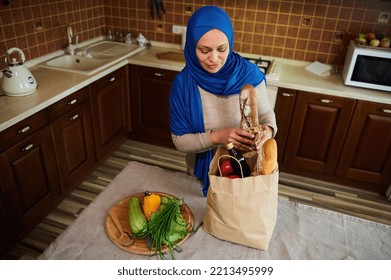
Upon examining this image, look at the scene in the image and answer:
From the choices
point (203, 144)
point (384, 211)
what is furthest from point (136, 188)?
point (384, 211)

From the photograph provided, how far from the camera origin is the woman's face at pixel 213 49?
1.02 meters

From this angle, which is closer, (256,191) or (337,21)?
(256,191)

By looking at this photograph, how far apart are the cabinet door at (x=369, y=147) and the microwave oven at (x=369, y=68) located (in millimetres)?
172

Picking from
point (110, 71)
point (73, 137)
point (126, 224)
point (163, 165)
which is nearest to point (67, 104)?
point (73, 137)

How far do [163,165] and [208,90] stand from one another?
1.72 meters

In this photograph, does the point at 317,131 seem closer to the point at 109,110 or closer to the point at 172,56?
the point at 172,56

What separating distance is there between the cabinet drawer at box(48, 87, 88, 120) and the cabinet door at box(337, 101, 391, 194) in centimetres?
199

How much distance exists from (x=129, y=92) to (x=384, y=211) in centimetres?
235

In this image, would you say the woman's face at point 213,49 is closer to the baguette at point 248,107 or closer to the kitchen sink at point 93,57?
the baguette at point 248,107

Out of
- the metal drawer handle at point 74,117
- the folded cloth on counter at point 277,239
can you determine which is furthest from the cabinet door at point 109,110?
the folded cloth on counter at point 277,239

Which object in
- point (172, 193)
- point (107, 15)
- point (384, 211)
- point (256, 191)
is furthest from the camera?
point (107, 15)

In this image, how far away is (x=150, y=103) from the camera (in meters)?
2.85

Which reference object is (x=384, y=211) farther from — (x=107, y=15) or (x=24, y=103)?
(x=107, y=15)
